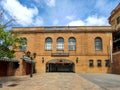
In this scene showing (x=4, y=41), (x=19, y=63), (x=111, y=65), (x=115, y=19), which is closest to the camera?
(x=4, y=41)

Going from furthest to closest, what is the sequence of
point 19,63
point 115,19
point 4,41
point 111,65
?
point 115,19 → point 111,65 → point 19,63 → point 4,41

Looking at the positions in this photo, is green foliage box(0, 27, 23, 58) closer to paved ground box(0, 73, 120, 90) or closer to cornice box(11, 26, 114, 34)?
paved ground box(0, 73, 120, 90)

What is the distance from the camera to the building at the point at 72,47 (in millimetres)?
43531

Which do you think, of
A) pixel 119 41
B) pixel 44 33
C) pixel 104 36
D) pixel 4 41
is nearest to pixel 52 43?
pixel 44 33

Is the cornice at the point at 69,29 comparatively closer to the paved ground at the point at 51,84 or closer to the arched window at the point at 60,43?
the arched window at the point at 60,43

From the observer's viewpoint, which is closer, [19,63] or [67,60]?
[19,63]

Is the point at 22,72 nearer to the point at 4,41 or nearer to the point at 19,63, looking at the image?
the point at 19,63

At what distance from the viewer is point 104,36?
4416cm

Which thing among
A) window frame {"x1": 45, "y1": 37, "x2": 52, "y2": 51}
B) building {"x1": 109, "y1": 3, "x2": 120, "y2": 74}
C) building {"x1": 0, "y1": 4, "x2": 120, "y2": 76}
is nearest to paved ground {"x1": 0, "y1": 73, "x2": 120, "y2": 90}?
building {"x1": 109, "y1": 3, "x2": 120, "y2": 74}

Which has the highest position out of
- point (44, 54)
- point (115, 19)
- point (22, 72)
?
point (115, 19)

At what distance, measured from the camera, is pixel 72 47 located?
44312 millimetres

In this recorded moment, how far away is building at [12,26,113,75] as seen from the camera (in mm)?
43531

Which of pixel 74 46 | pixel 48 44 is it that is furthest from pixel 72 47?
pixel 48 44

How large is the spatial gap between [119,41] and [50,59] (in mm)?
14338
